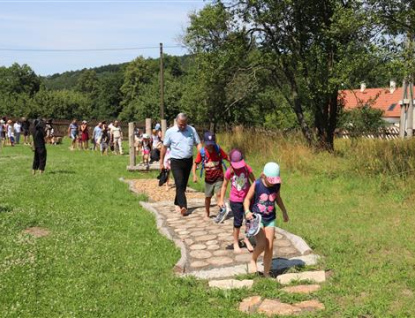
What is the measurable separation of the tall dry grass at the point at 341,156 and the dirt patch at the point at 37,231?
7.68m

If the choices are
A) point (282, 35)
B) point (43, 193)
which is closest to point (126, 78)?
point (282, 35)

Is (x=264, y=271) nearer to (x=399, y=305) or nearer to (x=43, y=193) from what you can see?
(x=399, y=305)

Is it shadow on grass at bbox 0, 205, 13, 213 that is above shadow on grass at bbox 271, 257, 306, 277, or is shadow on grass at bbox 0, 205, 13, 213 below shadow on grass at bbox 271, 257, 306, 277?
above

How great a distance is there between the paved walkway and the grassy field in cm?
21

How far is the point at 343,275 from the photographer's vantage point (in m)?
5.14

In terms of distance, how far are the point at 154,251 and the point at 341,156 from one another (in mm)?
9535

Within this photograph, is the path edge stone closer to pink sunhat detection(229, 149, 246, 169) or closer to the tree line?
pink sunhat detection(229, 149, 246, 169)

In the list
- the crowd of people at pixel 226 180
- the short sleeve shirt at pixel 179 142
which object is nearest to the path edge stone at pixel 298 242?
the crowd of people at pixel 226 180

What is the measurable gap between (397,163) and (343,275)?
7.10 m

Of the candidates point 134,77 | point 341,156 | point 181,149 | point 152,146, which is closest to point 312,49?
point 341,156

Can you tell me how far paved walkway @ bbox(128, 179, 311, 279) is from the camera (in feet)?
18.3

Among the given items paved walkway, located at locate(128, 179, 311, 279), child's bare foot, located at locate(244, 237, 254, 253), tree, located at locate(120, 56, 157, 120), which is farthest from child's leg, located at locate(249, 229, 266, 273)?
tree, located at locate(120, 56, 157, 120)

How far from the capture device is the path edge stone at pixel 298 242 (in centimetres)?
602

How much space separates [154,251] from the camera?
243 inches
